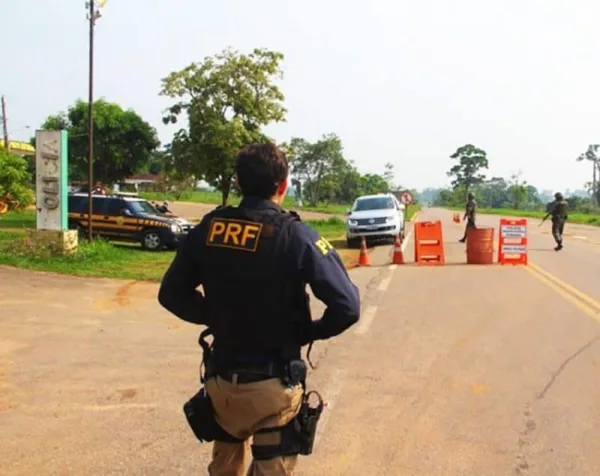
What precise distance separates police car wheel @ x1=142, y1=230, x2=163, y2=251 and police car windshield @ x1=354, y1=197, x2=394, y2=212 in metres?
7.33

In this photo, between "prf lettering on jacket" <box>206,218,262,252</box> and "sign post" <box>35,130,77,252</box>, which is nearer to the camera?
"prf lettering on jacket" <box>206,218,262,252</box>

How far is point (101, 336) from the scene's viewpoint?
8188mm

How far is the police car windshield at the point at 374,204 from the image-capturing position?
24.3m

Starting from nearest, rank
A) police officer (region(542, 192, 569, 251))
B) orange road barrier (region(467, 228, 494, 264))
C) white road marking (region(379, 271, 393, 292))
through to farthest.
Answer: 1. white road marking (region(379, 271, 393, 292))
2. orange road barrier (region(467, 228, 494, 264))
3. police officer (region(542, 192, 569, 251))

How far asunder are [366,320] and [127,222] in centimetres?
1291

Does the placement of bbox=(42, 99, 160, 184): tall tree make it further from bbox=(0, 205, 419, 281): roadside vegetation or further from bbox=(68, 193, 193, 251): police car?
bbox=(0, 205, 419, 281): roadside vegetation

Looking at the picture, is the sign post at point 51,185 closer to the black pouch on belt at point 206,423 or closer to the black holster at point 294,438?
the black pouch on belt at point 206,423

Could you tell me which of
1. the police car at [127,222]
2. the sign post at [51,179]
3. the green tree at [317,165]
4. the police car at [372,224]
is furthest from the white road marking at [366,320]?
the green tree at [317,165]

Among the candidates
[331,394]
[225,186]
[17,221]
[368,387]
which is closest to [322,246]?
[331,394]

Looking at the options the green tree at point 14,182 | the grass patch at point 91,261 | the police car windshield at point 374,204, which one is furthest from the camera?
the police car windshield at point 374,204

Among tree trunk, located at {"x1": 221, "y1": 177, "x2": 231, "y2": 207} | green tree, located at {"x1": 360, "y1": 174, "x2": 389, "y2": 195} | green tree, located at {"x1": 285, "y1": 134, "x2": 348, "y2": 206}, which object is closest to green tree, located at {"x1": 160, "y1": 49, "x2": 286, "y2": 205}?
tree trunk, located at {"x1": 221, "y1": 177, "x2": 231, "y2": 207}

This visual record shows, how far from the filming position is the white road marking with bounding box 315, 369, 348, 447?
4921mm

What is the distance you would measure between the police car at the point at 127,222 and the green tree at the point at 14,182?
204 cm

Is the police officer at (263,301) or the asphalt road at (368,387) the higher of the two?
the police officer at (263,301)
